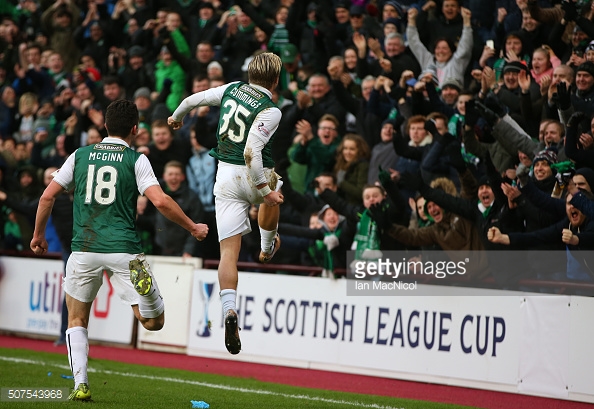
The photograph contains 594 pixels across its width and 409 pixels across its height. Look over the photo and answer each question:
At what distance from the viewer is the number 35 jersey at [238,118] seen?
341 inches

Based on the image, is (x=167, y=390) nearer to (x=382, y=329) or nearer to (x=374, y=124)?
(x=382, y=329)

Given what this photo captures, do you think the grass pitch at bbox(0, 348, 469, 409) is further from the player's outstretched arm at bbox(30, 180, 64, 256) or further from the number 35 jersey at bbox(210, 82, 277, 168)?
the number 35 jersey at bbox(210, 82, 277, 168)

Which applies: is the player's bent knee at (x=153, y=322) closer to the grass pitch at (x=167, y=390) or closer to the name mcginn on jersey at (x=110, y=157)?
the grass pitch at (x=167, y=390)

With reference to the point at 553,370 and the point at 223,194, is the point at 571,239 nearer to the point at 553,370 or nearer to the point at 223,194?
the point at 553,370

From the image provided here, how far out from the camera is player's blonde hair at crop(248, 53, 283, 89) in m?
8.76

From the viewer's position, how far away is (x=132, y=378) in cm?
1172

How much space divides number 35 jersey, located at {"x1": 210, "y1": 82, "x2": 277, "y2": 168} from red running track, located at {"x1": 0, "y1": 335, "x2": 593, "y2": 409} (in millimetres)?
3931

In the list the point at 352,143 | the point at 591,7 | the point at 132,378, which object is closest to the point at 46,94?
the point at 352,143

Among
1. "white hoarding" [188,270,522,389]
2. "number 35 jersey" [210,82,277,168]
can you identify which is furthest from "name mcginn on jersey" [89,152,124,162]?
"white hoarding" [188,270,522,389]

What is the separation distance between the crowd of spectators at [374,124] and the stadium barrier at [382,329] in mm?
441

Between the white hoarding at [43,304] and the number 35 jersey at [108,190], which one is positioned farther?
the white hoarding at [43,304]

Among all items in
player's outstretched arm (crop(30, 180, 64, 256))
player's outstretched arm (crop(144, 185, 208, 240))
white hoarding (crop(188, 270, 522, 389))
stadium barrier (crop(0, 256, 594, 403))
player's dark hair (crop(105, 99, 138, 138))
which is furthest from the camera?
white hoarding (crop(188, 270, 522, 389))

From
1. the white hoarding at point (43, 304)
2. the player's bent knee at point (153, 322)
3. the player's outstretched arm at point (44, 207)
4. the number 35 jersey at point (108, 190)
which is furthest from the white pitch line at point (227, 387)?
the player's outstretched arm at point (44, 207)

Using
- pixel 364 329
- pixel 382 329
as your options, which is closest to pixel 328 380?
pixel 364 329
